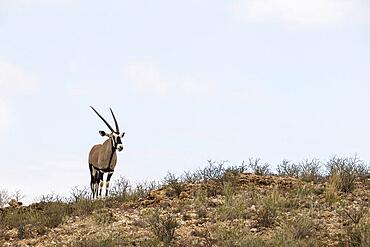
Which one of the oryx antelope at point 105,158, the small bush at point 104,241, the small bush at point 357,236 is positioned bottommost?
the small bush at point 357,236

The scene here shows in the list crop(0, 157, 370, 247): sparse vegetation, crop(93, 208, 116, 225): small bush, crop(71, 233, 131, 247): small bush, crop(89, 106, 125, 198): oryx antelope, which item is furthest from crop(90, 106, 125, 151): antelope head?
crop(71, 233, 131, 247): small bush

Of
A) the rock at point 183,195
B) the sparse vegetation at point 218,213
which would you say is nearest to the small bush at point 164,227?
the sparse vegetation at point 218,213

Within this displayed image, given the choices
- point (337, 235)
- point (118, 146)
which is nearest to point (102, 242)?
point (337, 235)

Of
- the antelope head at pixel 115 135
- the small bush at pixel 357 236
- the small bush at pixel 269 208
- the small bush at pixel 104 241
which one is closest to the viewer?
the small bush at pixel 357 236

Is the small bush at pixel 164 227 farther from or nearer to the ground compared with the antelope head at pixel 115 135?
nearer to the ground

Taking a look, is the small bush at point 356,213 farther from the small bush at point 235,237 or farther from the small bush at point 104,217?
the small bush at point 104,217

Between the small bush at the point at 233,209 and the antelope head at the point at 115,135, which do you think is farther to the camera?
the antelope head at the point at 115,135

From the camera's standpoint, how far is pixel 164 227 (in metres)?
12.1

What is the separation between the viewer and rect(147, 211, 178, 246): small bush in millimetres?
11789

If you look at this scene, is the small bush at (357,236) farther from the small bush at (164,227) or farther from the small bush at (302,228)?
the small bush at (164,227)

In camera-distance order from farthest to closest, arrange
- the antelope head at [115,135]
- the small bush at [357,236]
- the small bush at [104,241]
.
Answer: the antelope head at [115,135] < the small bush at [104,241] < the small bush at [357,236]

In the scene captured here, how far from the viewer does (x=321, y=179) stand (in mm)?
15906

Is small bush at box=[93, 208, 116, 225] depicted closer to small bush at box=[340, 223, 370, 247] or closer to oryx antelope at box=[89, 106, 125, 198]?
small bush at box=[340, 223, 370, 247]

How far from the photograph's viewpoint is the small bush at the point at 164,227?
38.7ft
